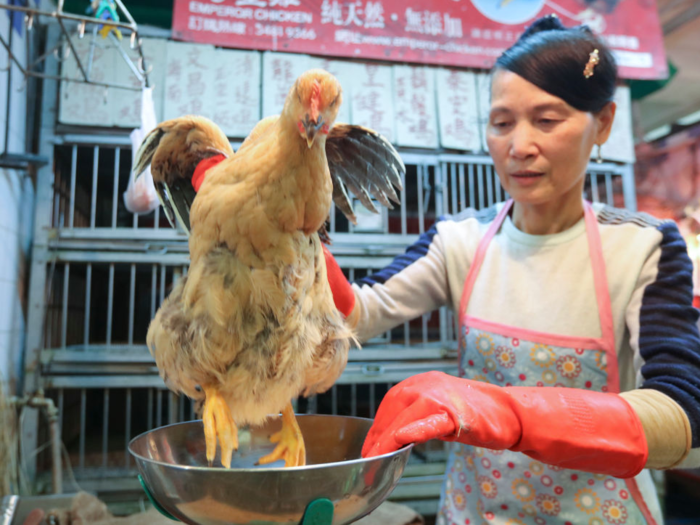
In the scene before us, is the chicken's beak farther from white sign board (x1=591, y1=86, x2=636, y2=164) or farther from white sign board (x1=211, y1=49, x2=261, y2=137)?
white sign board (x1=591, y1=86, x2=636, y2=164)

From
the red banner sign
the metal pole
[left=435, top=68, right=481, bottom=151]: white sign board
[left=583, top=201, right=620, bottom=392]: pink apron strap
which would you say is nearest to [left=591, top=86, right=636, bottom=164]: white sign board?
the red banner sign

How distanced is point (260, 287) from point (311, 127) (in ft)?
0.75

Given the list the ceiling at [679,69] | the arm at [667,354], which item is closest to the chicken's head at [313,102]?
the arm at [667,354]

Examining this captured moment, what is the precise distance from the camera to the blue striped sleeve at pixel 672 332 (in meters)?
0.77

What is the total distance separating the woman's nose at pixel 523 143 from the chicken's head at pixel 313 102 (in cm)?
56

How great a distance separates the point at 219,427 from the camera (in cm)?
65

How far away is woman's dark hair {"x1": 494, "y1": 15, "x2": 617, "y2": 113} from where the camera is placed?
37.6 inches

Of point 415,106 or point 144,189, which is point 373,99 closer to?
point 415,106

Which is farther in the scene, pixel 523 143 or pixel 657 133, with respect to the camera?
pixel 657 133

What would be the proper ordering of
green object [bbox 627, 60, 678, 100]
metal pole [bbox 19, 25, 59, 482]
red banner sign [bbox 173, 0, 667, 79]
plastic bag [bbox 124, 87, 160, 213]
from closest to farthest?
1. plastic bag [bbox 124, 87, 160, 213]
2. red banner sign [bbox 173, 0, 667, 79]
3. metal pole [bbox 19, 25, 59, 482]
4. green object [bbox 627, 60, 678, 100]

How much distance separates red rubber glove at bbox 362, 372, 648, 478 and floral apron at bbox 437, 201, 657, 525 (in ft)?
0.92

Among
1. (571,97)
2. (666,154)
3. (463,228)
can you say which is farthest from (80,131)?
(666,154)

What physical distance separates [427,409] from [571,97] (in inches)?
28.8

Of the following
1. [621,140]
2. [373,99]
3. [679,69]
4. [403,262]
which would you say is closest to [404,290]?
[403,262]
